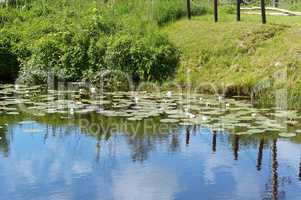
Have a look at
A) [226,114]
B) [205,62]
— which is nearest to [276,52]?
[205,62]

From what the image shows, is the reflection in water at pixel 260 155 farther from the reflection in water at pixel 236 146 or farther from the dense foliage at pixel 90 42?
the dense foliage at pixel 90 42

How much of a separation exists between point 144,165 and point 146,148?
122 cm

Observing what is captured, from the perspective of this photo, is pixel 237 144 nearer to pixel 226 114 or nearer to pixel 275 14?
pixel 226 114

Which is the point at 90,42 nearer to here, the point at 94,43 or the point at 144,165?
the point at 94,43

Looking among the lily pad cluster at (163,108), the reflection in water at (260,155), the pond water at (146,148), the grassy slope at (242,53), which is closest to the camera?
the pond water at (146,148)

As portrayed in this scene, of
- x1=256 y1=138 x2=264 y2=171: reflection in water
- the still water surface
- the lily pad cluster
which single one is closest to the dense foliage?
the lily pad cluster

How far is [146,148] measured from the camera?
12.6 m

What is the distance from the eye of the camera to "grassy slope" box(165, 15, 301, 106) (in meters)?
17.4

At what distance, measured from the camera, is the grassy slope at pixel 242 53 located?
17.4 meters

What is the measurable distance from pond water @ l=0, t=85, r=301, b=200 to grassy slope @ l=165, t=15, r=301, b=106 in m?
1.15

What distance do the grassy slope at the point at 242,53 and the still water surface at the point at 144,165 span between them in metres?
4.07

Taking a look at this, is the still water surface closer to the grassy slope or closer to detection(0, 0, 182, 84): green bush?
the grassy slope

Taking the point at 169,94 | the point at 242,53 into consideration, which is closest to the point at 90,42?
the point at 169,94

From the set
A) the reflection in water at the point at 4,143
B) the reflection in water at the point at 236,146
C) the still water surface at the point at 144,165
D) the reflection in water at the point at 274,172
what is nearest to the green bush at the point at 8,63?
the still water surface at the point at 144,165
